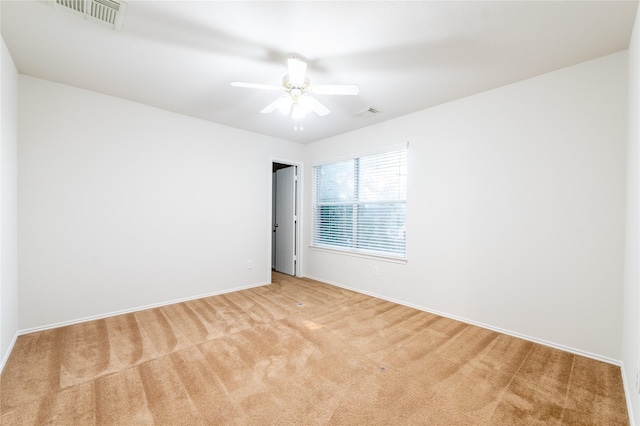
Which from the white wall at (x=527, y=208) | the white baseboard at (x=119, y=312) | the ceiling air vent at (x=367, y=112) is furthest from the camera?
the ceiling air vent at (x=367, y=112)

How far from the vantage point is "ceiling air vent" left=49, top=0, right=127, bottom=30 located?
1.71 metres

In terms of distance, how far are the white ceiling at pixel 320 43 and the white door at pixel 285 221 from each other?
235 cm

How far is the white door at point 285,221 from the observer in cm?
516

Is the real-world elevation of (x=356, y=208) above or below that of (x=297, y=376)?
above

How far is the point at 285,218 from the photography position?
17.6 ft

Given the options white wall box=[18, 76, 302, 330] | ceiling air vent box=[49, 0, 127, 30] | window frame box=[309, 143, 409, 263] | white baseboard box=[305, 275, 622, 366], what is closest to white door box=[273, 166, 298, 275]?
window frame box=[309, 143, 409, 263]

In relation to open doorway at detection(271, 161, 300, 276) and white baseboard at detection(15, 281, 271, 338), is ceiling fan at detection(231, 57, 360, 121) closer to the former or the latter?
open doorway at detection(271, 161, 300, 276)

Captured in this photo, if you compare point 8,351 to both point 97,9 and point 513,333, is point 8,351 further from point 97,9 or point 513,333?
point 513,333

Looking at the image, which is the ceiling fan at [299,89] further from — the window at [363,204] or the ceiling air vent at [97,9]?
the window at [363,204]

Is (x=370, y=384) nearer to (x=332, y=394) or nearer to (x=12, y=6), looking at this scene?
(x=332, y=394)

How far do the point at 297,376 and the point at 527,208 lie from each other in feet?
8.52

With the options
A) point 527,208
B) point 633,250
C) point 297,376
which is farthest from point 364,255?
point 633,250

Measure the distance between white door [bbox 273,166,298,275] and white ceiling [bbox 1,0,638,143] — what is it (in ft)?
7.70

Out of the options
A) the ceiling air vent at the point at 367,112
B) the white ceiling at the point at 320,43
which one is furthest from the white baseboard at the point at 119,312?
the ceiling air vent at the point at 367,112
